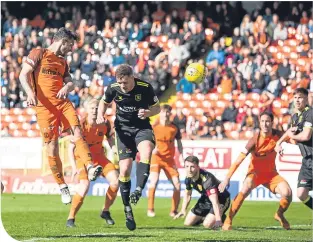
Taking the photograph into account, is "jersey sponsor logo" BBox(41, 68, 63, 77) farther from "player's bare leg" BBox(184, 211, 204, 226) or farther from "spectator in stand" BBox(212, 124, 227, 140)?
"spectator in stand" BBox(212, 124, 227, 140)

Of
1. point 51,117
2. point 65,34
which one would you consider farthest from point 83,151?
point 65,34

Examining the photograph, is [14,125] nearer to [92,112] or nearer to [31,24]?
[31,24]

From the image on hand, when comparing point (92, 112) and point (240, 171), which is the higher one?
point (92, 112)

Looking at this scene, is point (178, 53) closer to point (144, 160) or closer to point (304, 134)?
point (304, 134)

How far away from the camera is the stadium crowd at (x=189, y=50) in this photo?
28.0 metres

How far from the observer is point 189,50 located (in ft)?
104

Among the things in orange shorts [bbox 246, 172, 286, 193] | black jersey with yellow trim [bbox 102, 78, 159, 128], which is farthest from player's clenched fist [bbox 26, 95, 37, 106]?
orange shorts [bbox 246, 172, 286, 193]

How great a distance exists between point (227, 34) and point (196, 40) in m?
1.41

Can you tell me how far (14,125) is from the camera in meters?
30.5

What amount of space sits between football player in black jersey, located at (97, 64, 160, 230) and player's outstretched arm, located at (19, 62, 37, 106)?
123cm

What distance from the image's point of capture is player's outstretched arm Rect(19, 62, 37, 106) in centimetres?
1352

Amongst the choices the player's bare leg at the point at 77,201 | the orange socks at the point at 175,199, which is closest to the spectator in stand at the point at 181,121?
the orange socks at the point at 175,199

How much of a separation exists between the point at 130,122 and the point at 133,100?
39cm

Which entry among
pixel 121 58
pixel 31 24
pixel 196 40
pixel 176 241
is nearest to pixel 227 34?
pixel 196 40
